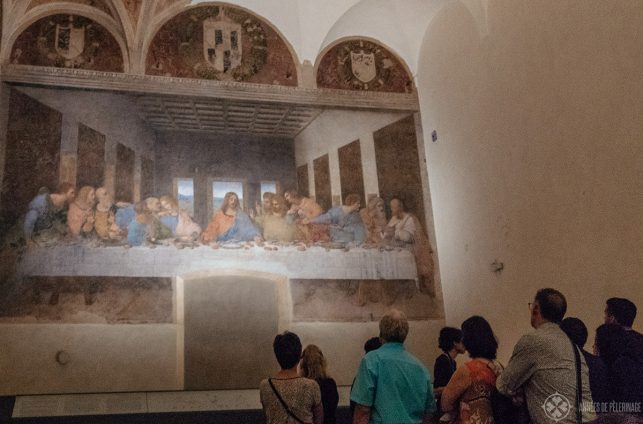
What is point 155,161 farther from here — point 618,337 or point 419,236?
point 618,337

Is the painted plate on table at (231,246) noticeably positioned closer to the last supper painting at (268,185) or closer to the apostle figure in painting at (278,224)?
the last supper painting at (268,185)

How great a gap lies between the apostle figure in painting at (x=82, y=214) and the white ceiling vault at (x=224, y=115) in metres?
1.51

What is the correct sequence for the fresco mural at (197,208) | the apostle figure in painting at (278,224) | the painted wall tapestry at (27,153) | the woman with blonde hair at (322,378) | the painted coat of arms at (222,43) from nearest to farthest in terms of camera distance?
the woman with blonde hair at (322,378)
the fresco mural at (197,208)
the painted wall tapestry at (27,153)
the apostle figure in painting at (278,224)
the painted coat of arms at (222,43)

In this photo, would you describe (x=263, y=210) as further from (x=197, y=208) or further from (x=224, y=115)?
(x=224, y=115)

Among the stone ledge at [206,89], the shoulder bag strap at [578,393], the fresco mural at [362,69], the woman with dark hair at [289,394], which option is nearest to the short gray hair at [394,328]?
the woman with dark hair at [289,394]

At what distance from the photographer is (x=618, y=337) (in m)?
3.84

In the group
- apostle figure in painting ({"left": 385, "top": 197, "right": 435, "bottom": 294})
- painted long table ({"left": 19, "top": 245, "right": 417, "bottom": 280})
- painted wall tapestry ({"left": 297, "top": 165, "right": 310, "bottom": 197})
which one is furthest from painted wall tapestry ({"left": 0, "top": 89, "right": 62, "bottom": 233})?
apostle figure in painting ({"left": 385, "top": 197, "right": 435, "bottom": 294})

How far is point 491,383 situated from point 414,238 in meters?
6.55

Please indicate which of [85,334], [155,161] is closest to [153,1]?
[155,161]

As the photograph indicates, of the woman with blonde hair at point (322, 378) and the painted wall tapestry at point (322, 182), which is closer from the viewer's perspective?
the woman with blonde hair at point (322, 378)

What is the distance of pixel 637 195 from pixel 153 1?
797cm

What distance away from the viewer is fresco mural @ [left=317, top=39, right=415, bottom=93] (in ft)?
34.8

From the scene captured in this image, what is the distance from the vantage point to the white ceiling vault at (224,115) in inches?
376

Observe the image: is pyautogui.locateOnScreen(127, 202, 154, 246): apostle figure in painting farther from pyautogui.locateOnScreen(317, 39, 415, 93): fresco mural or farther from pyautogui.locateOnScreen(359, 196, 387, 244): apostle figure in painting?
pyautogui.locateOnScreen(317, 39, 415, 93): fresco mural
